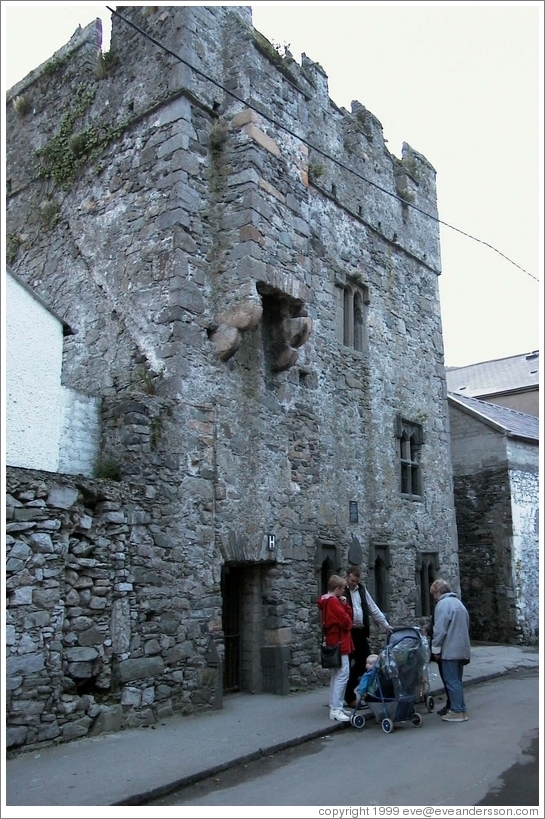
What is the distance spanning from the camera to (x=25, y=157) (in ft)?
44.8

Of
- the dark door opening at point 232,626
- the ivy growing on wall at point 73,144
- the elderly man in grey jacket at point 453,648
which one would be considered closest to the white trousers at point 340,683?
the elderly man in grey jacket at point 453,648

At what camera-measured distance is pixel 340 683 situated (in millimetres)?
8930

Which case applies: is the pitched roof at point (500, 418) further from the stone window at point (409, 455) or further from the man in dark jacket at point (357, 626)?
the man in dark jacket at point (357, 626)

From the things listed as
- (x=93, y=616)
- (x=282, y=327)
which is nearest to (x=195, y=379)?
(x=282, y=327)

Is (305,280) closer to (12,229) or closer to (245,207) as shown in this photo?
(245,207)

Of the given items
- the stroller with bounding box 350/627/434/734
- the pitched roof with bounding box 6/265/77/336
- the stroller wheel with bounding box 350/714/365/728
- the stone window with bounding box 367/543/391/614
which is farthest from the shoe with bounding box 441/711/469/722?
the pitched roof with bounding box 6/265/77/336

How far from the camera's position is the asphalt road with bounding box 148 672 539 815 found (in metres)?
5.89

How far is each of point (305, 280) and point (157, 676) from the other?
624cm

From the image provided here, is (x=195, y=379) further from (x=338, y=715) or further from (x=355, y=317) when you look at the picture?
(x=355, y=317)

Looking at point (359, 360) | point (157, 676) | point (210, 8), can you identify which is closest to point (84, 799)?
point (157, 676)

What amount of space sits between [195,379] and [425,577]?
7.92 metres

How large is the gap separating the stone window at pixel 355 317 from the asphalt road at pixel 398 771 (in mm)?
7432

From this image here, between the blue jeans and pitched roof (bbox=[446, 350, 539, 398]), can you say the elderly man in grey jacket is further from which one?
pitched roof (bbox=[446, 350, 539, 398])

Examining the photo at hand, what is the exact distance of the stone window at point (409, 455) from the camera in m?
15.4
